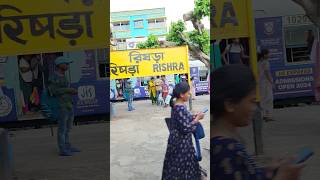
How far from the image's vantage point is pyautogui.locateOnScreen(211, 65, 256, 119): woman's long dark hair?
5.64 ft

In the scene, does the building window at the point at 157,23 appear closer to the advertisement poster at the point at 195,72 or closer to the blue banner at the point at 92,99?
the advertisement poster at the point at 195,72

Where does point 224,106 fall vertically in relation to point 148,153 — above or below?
above

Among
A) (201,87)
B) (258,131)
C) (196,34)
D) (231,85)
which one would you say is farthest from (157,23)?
(231,85)

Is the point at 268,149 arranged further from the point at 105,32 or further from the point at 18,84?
the point at 18,84

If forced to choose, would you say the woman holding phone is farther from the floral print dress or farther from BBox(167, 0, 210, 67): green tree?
BBox(167, 0, 210, 67): green tree

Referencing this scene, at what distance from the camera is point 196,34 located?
3284 cm

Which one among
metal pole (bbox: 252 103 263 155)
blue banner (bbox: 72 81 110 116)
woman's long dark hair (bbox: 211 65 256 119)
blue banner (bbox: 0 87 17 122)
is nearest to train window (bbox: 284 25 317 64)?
blue banner (bbox: 72 81 110 116)

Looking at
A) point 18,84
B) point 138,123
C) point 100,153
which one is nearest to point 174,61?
point 138,123

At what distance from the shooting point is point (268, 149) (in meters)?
6.90

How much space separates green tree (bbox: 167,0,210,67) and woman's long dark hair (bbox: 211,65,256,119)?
1503 cm

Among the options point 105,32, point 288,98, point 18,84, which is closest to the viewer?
point 105,32

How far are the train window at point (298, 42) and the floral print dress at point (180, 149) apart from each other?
31.2 feet

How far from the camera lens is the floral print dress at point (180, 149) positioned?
372 centimetres

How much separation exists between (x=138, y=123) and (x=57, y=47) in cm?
844
